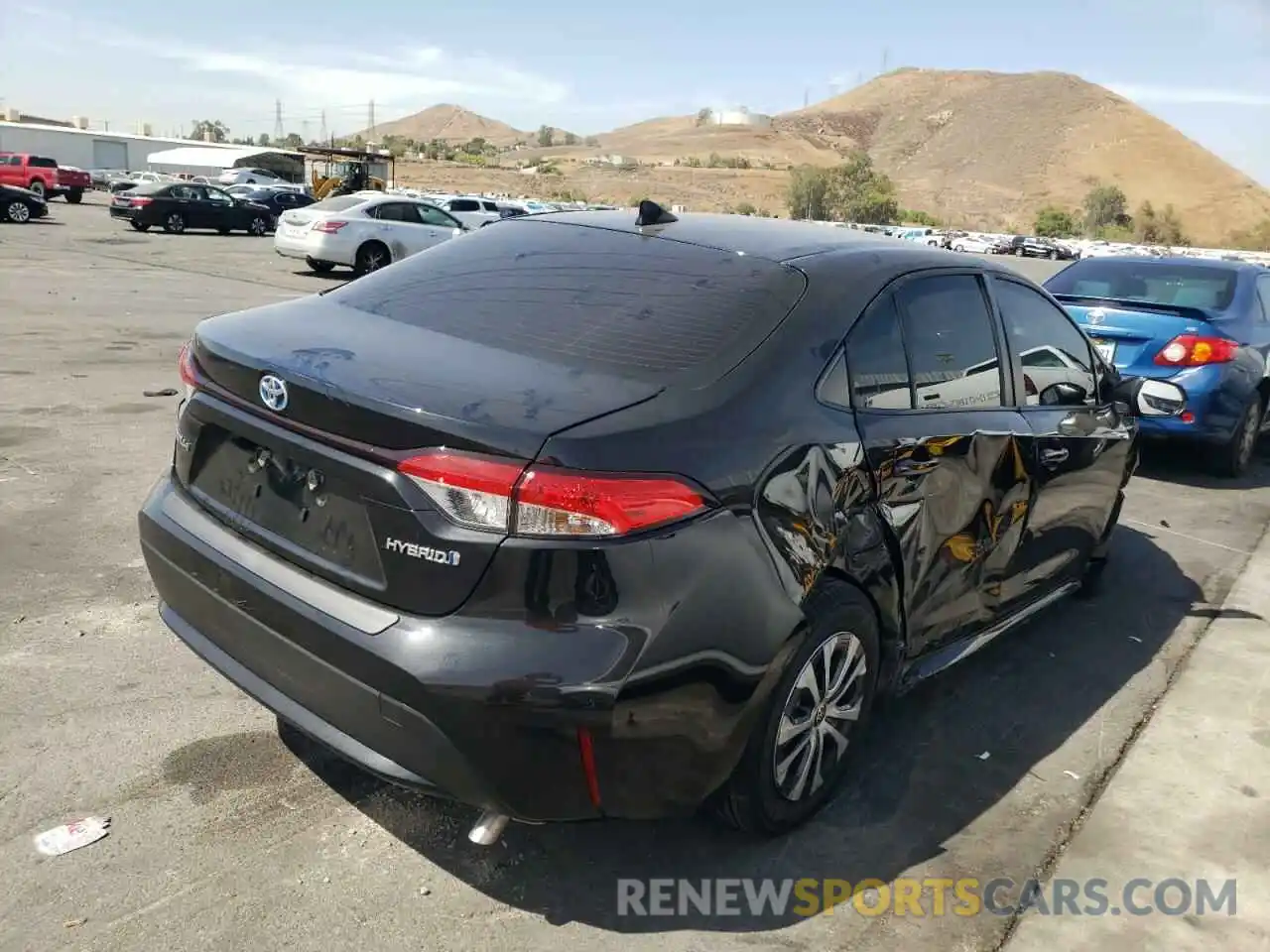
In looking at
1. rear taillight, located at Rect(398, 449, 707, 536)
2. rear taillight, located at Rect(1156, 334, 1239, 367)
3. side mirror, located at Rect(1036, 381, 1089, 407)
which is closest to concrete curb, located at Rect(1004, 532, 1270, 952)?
side mirror, located at Rect(1036, 381, 1089, 407)

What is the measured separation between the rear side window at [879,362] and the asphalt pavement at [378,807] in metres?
1.24

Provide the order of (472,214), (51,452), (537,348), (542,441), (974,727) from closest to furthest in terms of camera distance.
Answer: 1. (542,441)
2. (537,348)
3. (974,727)
4. (51,452)
5. (472,214)

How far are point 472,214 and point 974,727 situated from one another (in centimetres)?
2391

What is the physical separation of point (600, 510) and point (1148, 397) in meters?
3.50

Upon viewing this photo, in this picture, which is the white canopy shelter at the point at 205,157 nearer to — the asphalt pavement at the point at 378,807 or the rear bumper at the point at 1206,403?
the rear bumper at the point at 1206,403

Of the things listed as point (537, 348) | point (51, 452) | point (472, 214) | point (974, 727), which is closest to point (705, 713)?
point (537, 348)

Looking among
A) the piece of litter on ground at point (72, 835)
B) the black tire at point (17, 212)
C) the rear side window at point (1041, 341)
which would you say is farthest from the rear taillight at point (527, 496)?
the black tire at point (17, 212)

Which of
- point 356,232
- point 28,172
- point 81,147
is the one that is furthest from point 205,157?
point 356,232

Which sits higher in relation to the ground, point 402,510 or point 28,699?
point 402,510

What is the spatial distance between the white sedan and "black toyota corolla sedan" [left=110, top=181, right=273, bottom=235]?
35.4 feet

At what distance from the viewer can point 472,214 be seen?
26.1m

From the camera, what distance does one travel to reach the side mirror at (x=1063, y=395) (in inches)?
166

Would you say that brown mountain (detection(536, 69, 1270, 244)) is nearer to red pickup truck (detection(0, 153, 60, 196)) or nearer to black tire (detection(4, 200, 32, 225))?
red pickup truck (detection(0, 153, 60, 196))

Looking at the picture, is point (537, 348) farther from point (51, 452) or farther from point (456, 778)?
point (51, 452)
